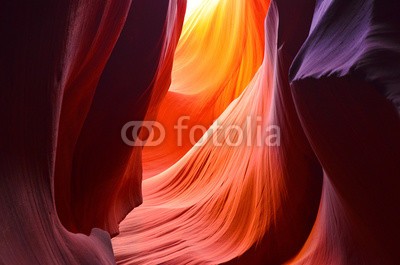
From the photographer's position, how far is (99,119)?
9.40ft

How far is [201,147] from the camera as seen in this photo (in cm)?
419

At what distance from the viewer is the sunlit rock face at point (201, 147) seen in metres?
1.17

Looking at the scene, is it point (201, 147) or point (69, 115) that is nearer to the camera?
point (69, 115)

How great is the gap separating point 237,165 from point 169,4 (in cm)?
124

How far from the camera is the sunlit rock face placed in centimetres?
117

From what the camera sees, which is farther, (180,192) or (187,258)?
(180,192)

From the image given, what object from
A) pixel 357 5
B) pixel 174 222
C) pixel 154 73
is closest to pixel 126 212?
pixel 174 222

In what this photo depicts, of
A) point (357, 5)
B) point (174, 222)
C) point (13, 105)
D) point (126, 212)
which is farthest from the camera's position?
point (126, 212)

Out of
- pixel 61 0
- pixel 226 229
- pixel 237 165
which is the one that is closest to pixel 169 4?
pixel 237 165

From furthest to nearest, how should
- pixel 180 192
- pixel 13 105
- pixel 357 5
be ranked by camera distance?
1. pixel 180 192
2. pixel 357 5
3. pixel 13 105

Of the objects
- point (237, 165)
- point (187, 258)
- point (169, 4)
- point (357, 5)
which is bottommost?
point (187, 258)

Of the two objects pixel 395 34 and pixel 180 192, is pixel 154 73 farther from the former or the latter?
pixel 395 34

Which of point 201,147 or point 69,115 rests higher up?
point 69,115

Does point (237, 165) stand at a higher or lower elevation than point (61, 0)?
lower
